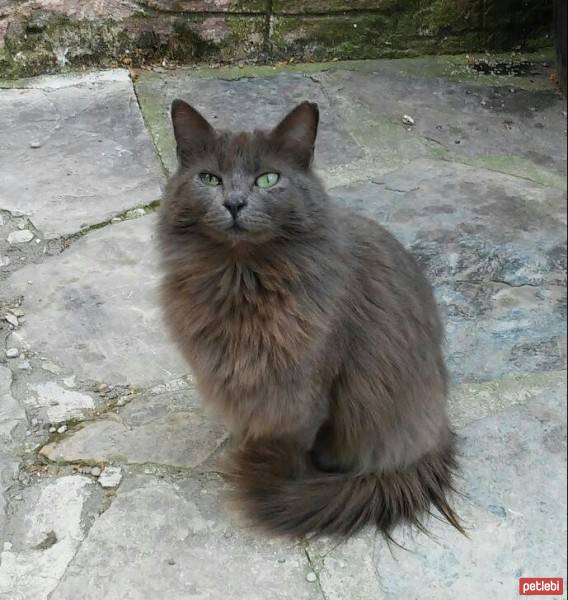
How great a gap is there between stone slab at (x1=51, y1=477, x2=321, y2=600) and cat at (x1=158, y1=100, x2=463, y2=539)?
8 centimetres

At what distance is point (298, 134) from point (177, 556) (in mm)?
1042

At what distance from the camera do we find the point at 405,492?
76.3 inches

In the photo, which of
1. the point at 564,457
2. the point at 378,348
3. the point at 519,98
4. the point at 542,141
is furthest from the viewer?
the point at 519,98

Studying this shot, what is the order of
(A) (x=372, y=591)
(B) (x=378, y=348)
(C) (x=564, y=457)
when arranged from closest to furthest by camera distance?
(C) (x=564, y=457) < (A) (x=372, y=591) < (B) (x=378, y=348)

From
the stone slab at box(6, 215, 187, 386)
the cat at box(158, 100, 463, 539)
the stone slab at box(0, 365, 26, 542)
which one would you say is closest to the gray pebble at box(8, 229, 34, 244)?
the stone slab at box(6, 215, 187, 386)

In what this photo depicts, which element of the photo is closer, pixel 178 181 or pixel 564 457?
pixel 564 457

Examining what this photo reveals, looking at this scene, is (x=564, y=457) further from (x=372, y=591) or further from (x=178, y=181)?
(x=178, y=181)

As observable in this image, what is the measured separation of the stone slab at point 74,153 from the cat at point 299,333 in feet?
3.92

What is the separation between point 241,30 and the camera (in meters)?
3.81

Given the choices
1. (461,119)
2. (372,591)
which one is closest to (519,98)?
(461,119)

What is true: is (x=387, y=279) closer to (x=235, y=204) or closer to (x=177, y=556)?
(x=235, y=204)

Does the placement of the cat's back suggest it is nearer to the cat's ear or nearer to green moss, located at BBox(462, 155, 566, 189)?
the cat's ear

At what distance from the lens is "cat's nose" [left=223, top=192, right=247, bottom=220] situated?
1.71m

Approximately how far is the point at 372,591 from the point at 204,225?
0.92 m
